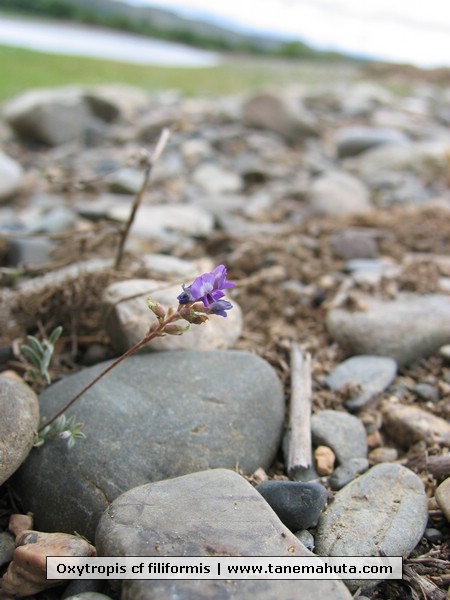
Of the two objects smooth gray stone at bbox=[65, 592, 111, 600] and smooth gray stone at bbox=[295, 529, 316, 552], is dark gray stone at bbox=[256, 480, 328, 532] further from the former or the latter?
smooth gray stone at bbox=[65, 592, 111, 600]

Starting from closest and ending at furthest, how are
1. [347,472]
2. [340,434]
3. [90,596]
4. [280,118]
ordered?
Answer: [90,596], [347,472], [340,434], [280,118]

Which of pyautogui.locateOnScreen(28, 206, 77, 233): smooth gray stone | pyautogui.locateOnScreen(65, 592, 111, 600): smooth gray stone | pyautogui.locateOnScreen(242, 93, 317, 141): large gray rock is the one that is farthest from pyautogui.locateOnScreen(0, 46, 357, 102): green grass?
pyautogui.locateOnScreen(65, 592, 111, 600): smooth gray stone

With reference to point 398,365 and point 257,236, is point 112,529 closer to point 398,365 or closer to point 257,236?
point 398,365

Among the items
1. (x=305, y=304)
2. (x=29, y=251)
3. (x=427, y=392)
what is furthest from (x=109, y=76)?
(x=427, y=392)

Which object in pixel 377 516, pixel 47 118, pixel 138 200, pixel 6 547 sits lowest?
pixel 6 547

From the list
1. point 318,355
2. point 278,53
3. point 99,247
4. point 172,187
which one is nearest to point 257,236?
point 99,247

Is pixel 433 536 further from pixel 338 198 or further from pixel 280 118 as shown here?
pixel 280 118

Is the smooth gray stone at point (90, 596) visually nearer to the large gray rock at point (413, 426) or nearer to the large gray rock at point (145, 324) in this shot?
the large gray rock at point (145, 324)
